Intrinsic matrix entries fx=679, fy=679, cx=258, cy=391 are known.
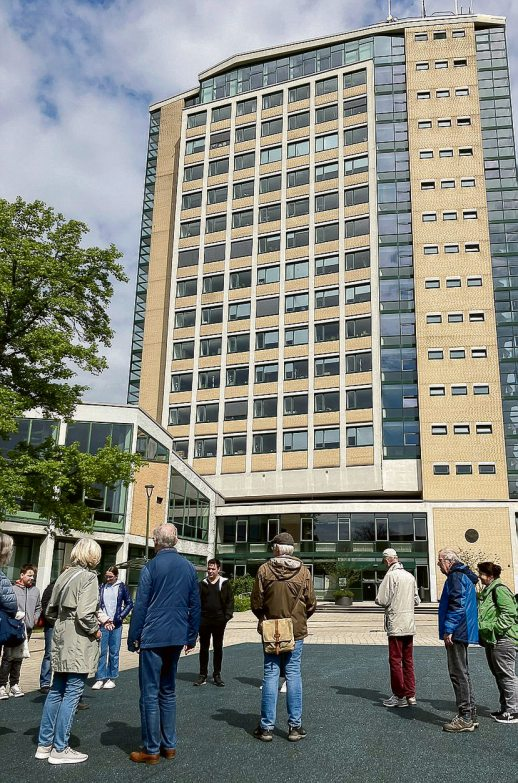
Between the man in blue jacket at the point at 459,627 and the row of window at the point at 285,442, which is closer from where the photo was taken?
the man in blue jacket at the point at 459,627

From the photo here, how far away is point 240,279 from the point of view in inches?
2232

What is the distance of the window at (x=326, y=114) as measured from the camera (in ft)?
189

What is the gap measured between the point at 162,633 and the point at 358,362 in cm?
4598

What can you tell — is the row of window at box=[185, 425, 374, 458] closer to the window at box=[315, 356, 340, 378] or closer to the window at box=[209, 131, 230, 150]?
the window at box=[315, 356, 340, 378]

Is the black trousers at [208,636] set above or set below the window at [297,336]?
below

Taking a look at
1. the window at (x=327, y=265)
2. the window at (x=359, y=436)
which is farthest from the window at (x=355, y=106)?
the window at (x=359, y=436)

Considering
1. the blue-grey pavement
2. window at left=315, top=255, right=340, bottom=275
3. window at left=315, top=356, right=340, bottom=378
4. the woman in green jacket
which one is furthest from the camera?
window at left=315, top=255, right=340, bottom=275

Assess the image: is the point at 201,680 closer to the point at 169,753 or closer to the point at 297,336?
the point at 169,753

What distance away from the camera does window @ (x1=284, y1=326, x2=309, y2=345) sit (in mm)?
53031

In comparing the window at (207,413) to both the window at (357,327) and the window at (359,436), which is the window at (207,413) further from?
the window at (357,327)

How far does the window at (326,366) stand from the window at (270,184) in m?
16.1

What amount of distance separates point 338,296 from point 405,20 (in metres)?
26.5

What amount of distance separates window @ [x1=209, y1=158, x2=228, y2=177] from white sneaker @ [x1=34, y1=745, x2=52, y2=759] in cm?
5870

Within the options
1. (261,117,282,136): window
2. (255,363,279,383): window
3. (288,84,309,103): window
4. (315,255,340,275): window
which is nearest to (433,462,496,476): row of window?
(255,363,279,383): window
